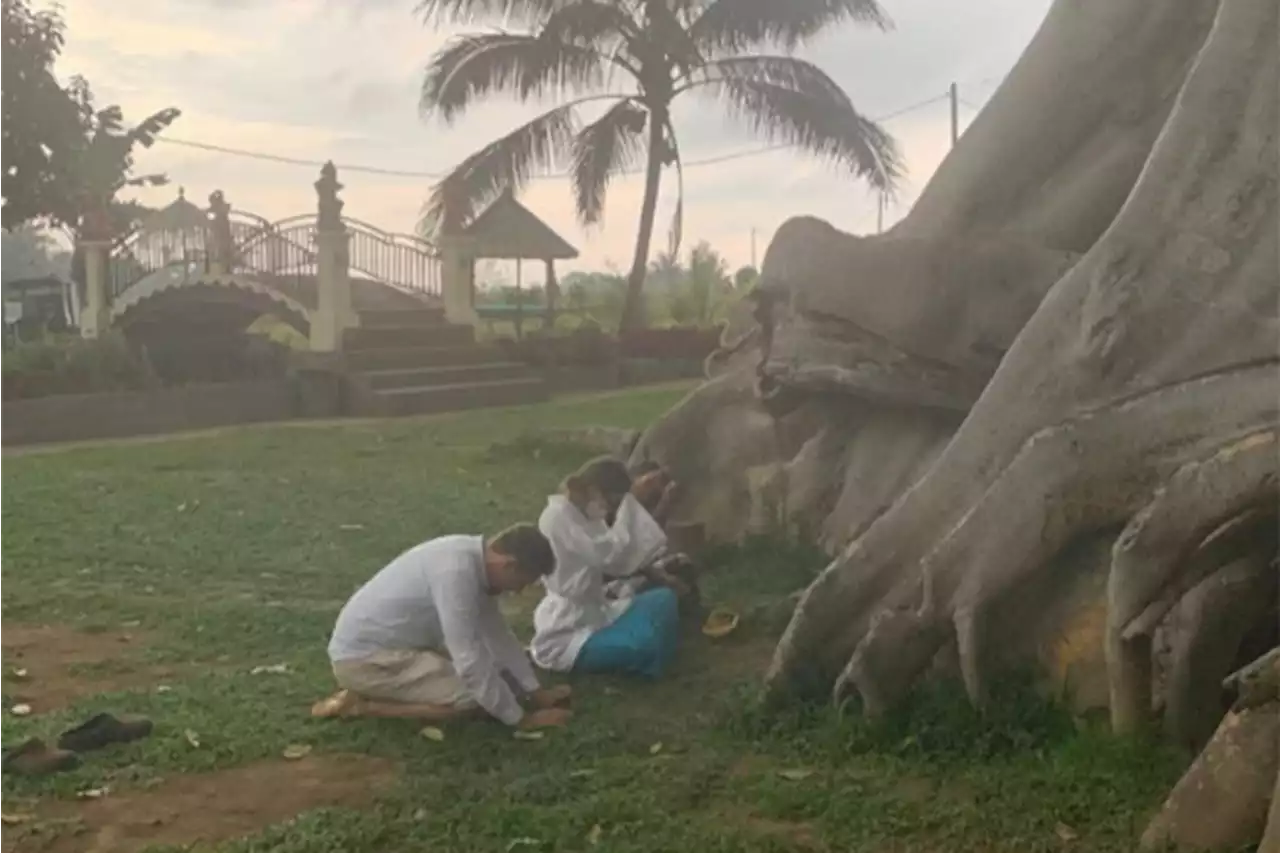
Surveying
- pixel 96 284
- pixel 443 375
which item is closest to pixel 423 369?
pixel 443 375

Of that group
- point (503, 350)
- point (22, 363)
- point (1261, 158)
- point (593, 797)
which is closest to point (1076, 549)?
point (1261, 158)

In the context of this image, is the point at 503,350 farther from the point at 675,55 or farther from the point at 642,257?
the point at 675,55

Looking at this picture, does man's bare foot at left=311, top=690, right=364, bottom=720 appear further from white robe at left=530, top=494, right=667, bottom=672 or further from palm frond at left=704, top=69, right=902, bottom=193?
palm frond at left=704, top=69, right=902, bottom=193

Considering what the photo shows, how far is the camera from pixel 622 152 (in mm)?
19797

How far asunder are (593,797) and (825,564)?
9.37 feet

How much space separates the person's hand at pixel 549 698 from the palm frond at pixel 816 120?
14.5 metres

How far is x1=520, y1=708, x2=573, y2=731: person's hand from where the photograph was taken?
16.0ft

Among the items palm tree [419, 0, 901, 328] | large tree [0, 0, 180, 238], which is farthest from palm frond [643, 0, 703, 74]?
large tree [0, 0, 180, 238]

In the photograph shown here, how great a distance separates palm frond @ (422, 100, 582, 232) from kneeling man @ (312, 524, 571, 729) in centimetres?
1501

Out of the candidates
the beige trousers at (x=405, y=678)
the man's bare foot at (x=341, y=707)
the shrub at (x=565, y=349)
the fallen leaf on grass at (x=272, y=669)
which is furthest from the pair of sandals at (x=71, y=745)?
the shrub at (x=565, y=349)

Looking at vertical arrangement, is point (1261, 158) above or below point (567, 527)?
above

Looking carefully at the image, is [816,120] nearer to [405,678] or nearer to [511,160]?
[511,160]

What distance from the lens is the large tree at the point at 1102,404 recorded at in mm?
3959

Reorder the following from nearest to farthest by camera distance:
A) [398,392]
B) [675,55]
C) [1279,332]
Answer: [1279,332], [398,392], [675,55]
